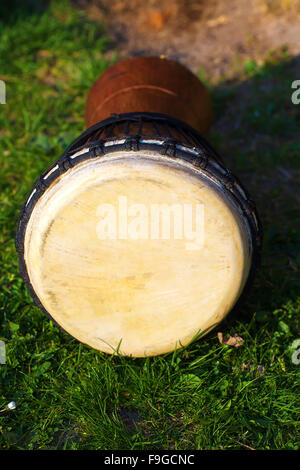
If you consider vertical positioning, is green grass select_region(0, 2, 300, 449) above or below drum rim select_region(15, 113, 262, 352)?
below

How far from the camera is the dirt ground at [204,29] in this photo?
14.1 feet

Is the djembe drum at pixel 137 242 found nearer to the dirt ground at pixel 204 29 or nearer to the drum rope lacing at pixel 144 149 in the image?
the drum rope lacing at pixel 144 149

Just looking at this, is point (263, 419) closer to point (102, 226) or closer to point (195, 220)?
point (195, 220)

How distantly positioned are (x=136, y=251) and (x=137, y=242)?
4cm

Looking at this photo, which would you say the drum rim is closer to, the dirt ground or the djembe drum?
the djembe drum

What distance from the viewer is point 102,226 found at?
1983 millimetres

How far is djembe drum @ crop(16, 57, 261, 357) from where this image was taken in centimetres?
194

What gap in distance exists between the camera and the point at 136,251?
2.02 meters

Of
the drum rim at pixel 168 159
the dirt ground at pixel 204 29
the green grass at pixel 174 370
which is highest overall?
the dirt ground at pixel 204 29

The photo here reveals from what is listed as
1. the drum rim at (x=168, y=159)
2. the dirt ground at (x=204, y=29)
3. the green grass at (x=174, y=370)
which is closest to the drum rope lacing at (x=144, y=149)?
the drum rim at (x=168, y=159)

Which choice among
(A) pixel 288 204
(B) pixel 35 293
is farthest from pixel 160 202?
(A) pixel 288 204

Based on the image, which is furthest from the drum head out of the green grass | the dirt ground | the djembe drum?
the dirt ground

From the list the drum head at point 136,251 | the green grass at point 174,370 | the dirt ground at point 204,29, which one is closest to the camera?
the drum head at point 136,251

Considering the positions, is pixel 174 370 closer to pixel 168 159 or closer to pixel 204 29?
pixel 168 159
